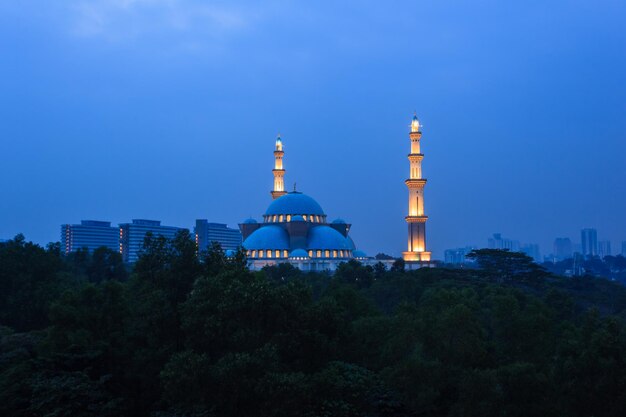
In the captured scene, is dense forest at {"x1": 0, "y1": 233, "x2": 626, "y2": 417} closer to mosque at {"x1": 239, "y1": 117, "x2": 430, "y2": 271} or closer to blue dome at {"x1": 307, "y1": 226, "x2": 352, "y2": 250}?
mosque at {"x1": 239, "y1": 117, "x2": 430, "y2": 271}

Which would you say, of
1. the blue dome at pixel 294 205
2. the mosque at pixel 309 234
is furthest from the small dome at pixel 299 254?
the blue dome at pixel 294 205

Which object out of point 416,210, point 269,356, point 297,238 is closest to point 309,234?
point 297,238

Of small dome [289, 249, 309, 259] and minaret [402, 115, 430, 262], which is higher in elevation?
minaret [402, 115, 430, 262]

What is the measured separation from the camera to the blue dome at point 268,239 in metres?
95.7

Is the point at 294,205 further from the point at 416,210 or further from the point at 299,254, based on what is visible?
the point at 416,210

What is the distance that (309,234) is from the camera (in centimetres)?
9825

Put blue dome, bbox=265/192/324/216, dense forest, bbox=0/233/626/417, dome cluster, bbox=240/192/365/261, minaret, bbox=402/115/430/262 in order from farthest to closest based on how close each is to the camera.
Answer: blue dome, bbox=265/192/324/216 → dome cluster, bbox=240/192/365/261 → minaret, bbox=402/115/430/262 → dense forest, bbox=0/233/626/417

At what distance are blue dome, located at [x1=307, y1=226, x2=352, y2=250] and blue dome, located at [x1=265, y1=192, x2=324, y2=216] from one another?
11.9ft

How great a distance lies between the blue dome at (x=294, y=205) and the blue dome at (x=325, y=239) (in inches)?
143

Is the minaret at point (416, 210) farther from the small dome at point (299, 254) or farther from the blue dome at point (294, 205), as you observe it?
the blue dome at point (294, 205)

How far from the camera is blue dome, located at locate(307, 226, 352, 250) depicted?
314 ft

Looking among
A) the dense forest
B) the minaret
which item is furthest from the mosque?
the dense forest

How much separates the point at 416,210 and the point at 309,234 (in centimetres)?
1491

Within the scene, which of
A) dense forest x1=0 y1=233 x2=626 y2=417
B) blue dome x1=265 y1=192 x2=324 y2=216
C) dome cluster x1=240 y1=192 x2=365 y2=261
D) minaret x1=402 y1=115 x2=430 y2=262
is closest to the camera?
dense forest x1=0 y1=233 x2=626 y2=417
